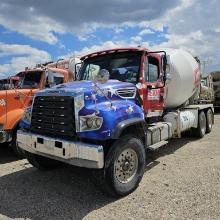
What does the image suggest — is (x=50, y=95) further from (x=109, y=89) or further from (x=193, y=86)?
(x=193, y=86)

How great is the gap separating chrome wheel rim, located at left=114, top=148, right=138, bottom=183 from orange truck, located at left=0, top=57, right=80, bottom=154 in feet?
8.70

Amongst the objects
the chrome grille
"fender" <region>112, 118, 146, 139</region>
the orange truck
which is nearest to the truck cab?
the orange truck

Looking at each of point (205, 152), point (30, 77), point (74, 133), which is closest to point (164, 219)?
point (74, 133)

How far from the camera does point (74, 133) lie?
219 inches

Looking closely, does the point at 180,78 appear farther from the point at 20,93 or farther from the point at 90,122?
the point at 90,122

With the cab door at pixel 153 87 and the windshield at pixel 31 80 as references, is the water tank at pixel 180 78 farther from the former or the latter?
the windshield at pixel 31 80

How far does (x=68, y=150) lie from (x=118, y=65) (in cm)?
277

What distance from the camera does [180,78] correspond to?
9.70m

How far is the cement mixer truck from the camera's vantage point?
5410 mm

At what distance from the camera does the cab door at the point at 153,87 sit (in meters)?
7.43

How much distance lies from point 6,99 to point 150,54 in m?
3.66

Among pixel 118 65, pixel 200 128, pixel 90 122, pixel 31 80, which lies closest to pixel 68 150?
pixel 90 122

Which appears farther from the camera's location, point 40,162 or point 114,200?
point 40,162

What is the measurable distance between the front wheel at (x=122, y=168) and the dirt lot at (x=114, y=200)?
0.19m
